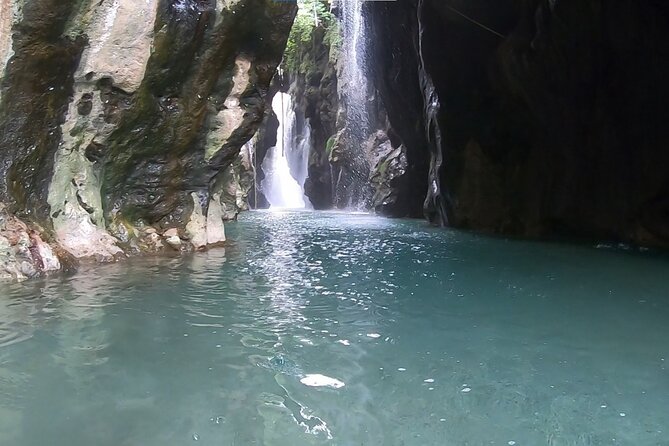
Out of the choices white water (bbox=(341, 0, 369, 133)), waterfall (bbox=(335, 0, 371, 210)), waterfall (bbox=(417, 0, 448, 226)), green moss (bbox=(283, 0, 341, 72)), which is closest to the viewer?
waterfall (bbox=(417, 0, 448, 226))

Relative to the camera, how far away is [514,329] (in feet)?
15.7

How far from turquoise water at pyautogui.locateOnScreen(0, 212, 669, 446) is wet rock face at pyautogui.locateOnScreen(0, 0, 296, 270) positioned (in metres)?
1.71

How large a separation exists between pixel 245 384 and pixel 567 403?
6.25 ft

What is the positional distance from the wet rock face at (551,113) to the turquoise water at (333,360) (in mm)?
6580

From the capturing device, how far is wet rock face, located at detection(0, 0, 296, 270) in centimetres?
742

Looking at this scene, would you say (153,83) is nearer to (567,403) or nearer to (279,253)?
(279,253)

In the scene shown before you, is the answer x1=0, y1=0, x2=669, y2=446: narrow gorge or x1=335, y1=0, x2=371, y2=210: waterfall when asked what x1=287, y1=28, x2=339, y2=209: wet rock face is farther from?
x1=0, y1=0, x2=669, y2=446: narrow gorge

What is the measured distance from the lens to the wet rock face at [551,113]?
495 inches

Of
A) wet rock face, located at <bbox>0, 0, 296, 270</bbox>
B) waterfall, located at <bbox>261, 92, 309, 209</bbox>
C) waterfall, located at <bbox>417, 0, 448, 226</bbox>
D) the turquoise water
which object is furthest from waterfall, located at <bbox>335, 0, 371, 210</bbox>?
the turquoise water

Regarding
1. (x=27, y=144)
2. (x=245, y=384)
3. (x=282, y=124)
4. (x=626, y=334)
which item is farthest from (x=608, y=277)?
(x=282, y=124)

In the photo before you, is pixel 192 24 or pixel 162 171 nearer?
pixel 192 24

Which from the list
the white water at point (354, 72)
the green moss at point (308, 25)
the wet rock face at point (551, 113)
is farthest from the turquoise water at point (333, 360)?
the green moss at point (308, 25)

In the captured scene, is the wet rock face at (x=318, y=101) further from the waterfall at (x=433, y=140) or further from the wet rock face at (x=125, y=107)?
the wet rock face at (x=125, y=107)

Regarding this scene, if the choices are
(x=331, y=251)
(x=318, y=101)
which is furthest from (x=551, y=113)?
(x=318, y=101)
